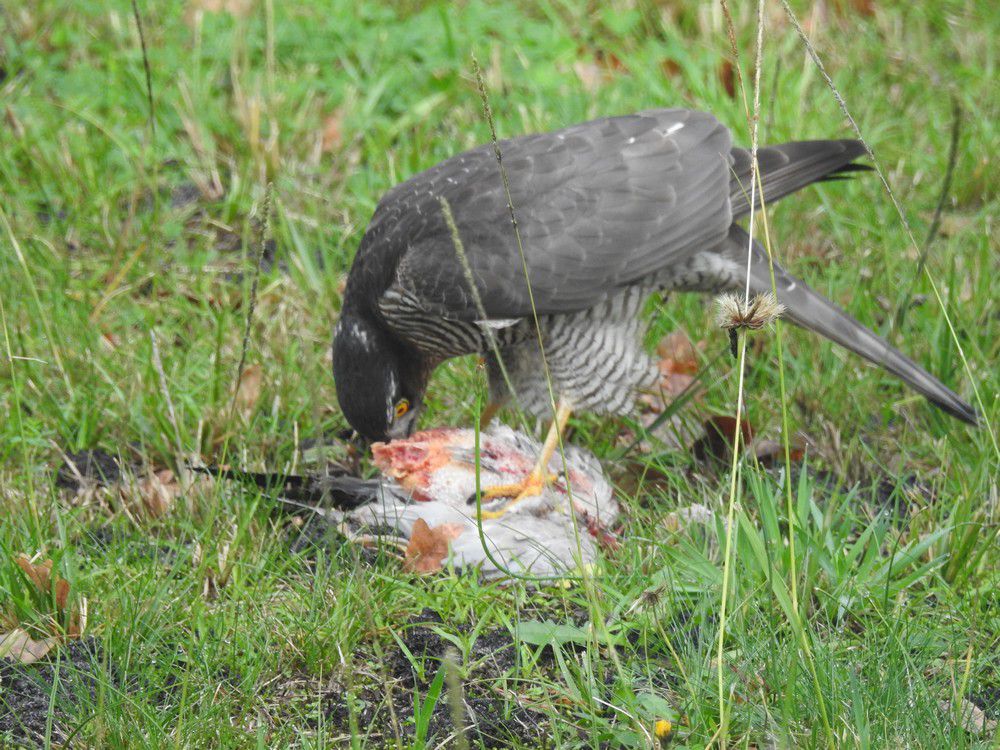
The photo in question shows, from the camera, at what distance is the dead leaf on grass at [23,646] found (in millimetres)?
2734

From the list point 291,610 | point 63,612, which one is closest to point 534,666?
point 291,610

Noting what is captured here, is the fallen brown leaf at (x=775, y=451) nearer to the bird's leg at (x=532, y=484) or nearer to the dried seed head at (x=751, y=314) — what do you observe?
the bird's leg at (x=532, y=484)

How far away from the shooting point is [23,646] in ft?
9.05

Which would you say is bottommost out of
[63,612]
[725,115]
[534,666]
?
[534,666]

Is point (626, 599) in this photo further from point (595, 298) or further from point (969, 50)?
point (969, 50)

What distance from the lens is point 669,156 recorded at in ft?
13.0

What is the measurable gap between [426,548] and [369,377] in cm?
75

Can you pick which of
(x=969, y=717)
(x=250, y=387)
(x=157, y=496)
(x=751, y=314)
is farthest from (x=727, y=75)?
(x=969, y=717)

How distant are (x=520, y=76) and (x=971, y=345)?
8.92ft

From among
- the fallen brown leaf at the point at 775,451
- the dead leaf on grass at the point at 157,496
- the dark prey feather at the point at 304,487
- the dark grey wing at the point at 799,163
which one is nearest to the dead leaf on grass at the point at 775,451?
the fallen brown leaf at the point at 775,451

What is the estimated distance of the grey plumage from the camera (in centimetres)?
371

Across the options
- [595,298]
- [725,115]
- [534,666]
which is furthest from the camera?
[725,115]

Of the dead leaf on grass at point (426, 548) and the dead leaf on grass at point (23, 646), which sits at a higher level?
the dead leaf on grass at point (23, 646)

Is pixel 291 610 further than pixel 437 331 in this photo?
No
